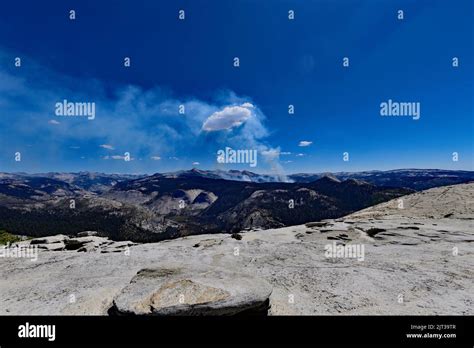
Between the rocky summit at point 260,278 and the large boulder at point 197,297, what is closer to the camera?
the large boulder at point 197,297

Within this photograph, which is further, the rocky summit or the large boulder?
the rocky summit

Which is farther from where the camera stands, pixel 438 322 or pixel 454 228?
pixel 454 228

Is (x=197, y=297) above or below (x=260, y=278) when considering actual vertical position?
above

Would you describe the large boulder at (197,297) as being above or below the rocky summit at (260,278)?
above

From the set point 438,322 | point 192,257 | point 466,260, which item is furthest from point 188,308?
point 466,260

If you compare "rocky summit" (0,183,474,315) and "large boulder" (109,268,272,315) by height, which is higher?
"large boulder" (109,268,272,315)

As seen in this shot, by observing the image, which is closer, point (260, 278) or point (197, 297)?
point (197, 297)

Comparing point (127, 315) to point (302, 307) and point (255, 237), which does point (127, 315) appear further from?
point (255, 237)

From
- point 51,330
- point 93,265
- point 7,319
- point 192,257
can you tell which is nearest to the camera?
point 51,330
